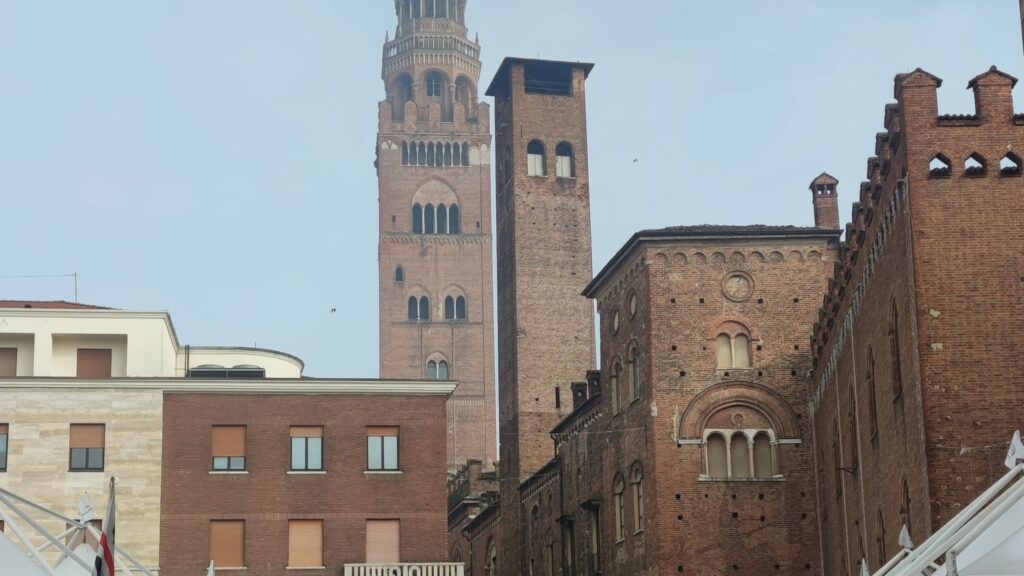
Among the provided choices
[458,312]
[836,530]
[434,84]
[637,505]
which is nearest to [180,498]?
[637,505]

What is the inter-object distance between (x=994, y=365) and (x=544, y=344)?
36624 millimetres

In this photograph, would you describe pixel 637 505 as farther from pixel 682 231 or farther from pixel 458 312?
pixel 458 312

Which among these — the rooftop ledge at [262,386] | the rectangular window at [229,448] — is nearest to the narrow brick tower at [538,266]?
the rooftop ledge at [262,386]

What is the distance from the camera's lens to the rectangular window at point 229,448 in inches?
1811

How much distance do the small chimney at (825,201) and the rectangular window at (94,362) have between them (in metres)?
20.4

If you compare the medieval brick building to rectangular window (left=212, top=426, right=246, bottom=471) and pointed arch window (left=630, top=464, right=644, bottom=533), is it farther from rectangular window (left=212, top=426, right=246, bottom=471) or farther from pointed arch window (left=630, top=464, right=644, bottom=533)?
rectangular window (left=212, top=426, right=246, bottom=471)

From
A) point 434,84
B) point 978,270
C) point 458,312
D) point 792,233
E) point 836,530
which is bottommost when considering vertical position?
point 836,530

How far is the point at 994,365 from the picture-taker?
29500 millimetres

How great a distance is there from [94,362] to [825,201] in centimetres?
2130

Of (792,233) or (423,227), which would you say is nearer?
(792,233)

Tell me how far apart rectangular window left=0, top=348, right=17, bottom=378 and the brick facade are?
24.4m

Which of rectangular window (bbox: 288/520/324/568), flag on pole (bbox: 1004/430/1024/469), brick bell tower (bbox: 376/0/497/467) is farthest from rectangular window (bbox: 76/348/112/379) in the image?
brick bell tower (bbox: 376/0/497/467)

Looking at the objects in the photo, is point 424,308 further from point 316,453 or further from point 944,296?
point 944,296

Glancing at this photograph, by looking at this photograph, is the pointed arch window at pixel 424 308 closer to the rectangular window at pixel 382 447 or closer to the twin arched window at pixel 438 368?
the twin arched window at pixel 438 368
